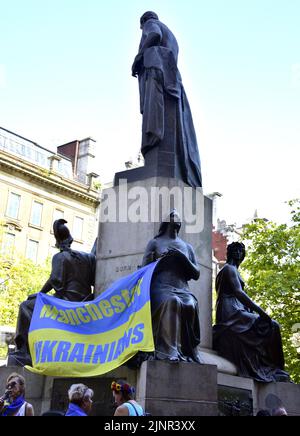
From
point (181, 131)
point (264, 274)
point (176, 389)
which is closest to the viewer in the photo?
point (176, 389)

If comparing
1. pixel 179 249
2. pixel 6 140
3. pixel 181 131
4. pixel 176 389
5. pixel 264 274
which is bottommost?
pixel 176 389

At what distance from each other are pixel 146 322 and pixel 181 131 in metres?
4.70

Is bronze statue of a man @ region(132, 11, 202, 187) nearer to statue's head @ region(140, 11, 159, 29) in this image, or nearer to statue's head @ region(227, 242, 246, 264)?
statue's head @ region(140, 11, 159, 29)

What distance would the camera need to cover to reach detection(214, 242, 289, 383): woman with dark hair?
10.4m

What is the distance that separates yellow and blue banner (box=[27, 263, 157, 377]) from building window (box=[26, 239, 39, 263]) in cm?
4094

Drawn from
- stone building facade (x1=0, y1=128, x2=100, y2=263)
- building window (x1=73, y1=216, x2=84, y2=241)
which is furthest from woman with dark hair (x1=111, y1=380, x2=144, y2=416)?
building window (x1=73, y1=216, x2=84, y2=241)

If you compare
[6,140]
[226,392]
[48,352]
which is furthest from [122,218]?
[6,140]

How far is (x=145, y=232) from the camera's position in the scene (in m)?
10.5

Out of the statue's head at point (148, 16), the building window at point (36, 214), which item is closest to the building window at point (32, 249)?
the building window at point (36, 214)

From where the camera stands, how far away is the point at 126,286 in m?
9.04

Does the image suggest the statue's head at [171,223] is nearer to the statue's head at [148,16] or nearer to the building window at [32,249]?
the statue's head at [148,16]

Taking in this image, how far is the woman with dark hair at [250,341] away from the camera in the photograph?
10.4m

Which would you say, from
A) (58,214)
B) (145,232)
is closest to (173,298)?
(145,232)

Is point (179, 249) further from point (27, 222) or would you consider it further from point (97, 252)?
point (27, 222)
